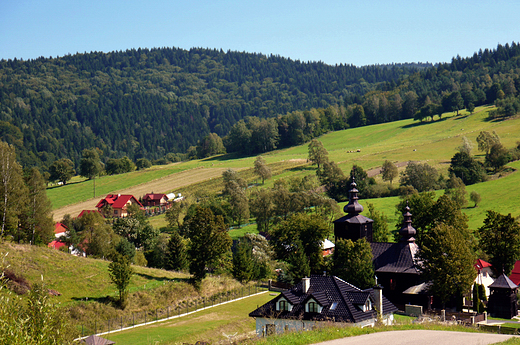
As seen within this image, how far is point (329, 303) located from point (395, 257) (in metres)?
19.7

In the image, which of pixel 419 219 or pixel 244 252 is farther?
pixel 419 219

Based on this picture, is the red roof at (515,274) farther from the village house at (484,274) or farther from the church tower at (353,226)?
the church tower at (353,226)

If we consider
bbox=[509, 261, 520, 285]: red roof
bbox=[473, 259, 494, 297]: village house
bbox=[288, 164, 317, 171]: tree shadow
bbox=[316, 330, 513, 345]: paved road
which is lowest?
bbox=[509, 261, 520, 285]: red roof

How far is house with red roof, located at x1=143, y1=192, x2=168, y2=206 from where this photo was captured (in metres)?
117

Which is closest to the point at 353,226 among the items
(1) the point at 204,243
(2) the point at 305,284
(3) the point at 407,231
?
(3) the point at 407,231

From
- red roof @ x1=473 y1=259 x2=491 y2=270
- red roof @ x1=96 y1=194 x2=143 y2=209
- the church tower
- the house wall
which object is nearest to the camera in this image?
the house wall

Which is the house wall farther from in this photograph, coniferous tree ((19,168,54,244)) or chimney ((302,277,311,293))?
coniferous tree ((19,168,54,244))

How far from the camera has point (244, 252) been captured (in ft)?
198

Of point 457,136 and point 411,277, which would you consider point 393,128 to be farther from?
point 411,277

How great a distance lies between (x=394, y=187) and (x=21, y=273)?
73.8m

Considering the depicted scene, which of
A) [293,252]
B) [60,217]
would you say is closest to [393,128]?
[60,217]

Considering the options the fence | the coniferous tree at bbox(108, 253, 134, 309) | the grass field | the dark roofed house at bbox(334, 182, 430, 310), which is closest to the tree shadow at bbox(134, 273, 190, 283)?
the fence

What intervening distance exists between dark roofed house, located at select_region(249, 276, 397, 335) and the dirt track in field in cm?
A: 8173

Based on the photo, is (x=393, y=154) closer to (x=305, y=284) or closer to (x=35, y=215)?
(x=35, y=215)
